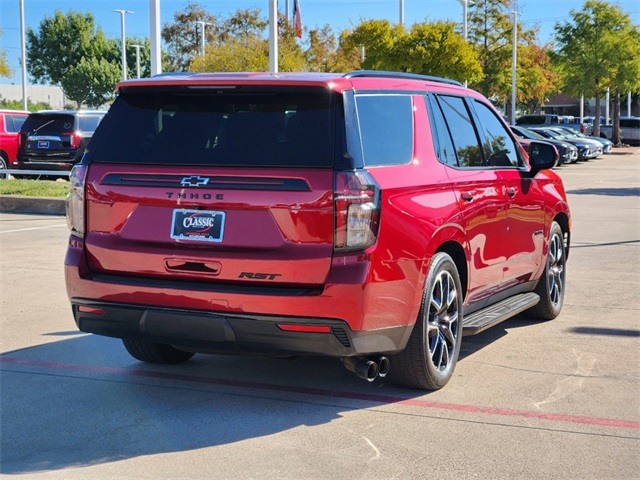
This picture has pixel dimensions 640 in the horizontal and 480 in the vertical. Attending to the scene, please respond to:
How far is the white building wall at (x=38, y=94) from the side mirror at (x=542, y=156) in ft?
358

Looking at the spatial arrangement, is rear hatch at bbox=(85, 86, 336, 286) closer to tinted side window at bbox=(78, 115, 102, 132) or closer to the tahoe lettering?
the tahoe lettering

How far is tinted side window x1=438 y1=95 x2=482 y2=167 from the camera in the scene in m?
6.49

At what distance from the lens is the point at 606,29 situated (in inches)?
2071

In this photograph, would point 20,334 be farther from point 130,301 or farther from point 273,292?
point 273,292

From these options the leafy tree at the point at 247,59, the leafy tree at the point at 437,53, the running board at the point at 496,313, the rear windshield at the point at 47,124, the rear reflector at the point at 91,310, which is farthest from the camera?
the leafy tree at the point at 437,53

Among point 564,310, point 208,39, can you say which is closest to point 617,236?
point 564,310

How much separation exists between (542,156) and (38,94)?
115 meters

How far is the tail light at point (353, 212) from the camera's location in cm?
509

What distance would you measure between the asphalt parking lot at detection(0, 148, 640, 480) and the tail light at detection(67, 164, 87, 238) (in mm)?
1008

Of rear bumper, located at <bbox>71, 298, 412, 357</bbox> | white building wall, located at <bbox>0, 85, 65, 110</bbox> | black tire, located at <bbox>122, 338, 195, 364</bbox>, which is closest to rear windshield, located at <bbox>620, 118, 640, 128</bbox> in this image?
black tire, located at <bbox>122, 338, 195, 364</bbox>

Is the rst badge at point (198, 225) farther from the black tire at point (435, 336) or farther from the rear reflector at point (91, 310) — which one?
the black tire at point (435, 336)

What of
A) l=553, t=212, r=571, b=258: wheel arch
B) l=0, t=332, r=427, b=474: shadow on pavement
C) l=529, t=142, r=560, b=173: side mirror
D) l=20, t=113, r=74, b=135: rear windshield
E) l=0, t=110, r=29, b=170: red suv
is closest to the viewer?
l=0, t=332, r=427, b=474: shadow on pavement

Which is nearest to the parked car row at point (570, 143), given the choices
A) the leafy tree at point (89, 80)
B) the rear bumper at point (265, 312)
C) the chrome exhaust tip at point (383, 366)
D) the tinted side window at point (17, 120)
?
the tinted side window at point (17, 120)

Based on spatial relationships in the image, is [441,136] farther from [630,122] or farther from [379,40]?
[630,122]
